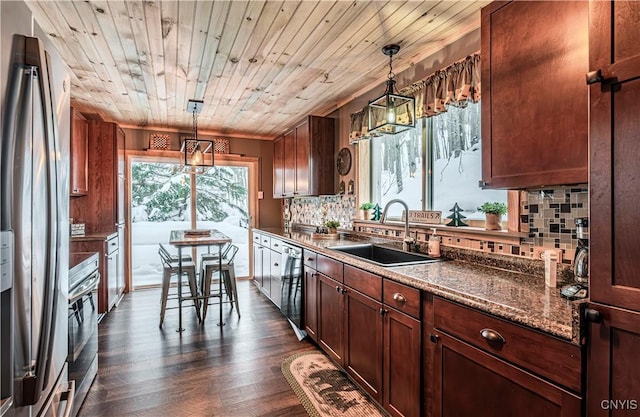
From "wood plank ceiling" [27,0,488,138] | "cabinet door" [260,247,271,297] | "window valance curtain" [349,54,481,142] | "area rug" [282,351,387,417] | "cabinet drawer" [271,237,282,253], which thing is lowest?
"area rug" [282,351,387,417]

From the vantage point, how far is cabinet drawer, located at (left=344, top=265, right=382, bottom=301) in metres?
1.96

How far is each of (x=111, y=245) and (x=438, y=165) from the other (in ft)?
12.2

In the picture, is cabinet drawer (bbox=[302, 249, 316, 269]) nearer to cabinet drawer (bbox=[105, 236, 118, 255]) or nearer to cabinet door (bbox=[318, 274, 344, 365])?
cabinet door (bbox=[318, 274, 344, 365])

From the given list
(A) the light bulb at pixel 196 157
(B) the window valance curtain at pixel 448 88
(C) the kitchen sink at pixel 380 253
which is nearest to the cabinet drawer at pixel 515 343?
(C) the kitchen sink at pixel 380 253

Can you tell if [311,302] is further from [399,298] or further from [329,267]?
[399,298]

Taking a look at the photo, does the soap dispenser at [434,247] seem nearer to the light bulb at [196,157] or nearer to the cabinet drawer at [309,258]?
the cabinet drawer at [309,258]

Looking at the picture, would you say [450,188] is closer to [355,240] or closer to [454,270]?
[454,270]

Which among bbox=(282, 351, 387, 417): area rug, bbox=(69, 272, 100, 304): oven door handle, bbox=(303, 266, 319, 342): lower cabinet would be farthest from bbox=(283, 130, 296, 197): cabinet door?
bbox=(69, 272, 100, 304): oven door handle

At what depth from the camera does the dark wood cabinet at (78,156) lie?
Result: 352 centimetres

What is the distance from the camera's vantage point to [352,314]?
7.39 ft

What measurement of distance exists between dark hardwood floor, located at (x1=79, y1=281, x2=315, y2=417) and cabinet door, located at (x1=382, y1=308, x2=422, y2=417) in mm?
594

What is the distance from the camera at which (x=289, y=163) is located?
4699 millimetres

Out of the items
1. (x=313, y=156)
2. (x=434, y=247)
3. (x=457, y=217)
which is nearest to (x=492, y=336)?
(x=434, y=247)

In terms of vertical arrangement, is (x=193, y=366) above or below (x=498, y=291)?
below
